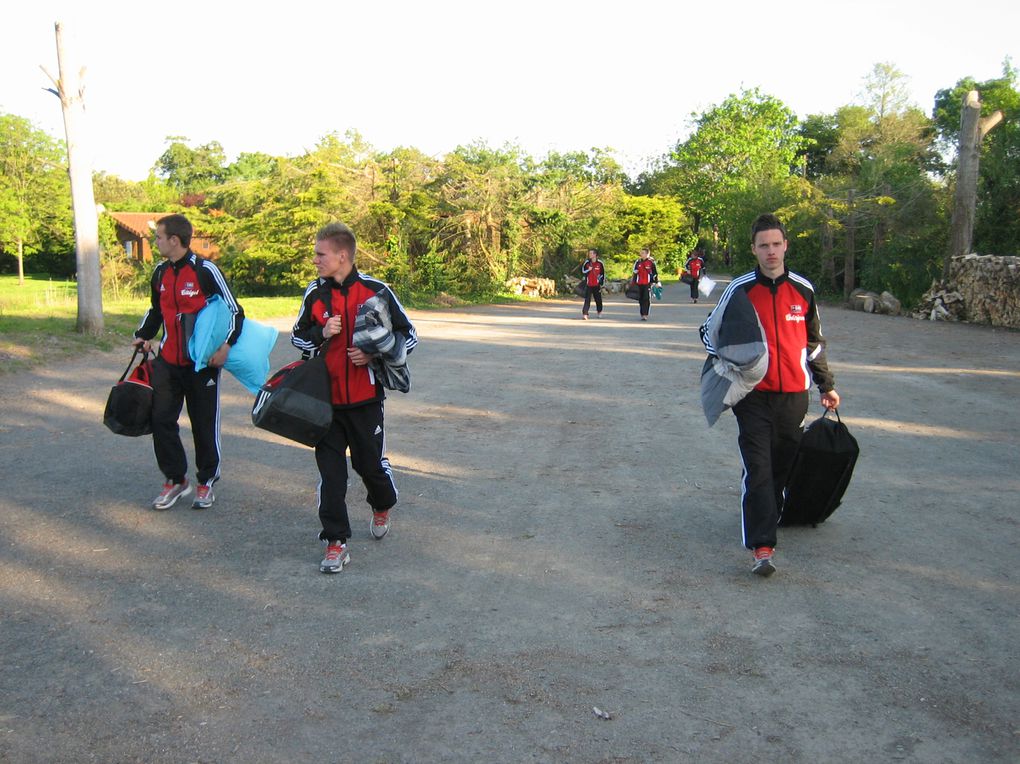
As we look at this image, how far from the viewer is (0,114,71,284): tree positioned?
1672 inches

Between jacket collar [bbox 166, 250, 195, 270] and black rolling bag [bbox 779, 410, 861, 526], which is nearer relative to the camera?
black rolling bag [bbox 779, 410, 861, 526]

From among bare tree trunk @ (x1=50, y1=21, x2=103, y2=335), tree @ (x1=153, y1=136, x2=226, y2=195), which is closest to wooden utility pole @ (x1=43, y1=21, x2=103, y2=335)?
bare tree trunk @ (x1=50, y1=21, x2=103, y2=335)

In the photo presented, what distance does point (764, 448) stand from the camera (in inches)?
206

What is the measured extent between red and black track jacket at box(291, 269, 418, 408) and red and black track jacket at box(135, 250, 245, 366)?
1.08 metres

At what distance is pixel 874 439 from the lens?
8.57 meters

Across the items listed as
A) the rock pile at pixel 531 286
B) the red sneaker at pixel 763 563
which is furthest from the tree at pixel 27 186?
the red sneaker at pixel 763 563

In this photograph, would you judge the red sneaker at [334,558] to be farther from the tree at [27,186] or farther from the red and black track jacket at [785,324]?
the tree at [27,186]

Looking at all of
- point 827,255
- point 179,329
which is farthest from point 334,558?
point 827,255

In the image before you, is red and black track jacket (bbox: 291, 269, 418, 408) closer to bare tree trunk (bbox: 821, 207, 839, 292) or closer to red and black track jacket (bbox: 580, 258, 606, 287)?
red and black track jacket (bbox: 580, 258, 606, 287)

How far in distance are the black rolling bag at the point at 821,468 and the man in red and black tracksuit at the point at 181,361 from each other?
3772mm

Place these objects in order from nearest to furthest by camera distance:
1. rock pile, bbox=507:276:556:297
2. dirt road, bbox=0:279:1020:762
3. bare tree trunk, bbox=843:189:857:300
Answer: dirt road, bbox=0:279:1020:762 < bare tree trunk, bbox=843:189:857:300 < rock pile, bbox=507:276:556:297

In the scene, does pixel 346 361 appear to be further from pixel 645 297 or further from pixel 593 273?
pixel 593 273

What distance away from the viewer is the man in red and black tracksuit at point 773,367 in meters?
5.18

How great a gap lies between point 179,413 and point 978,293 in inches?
812
